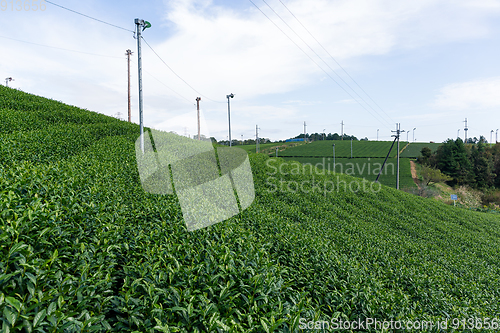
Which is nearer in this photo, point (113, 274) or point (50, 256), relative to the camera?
point (50, 256)

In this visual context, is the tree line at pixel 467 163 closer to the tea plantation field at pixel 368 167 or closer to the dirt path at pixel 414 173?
the dirt path at pixel 414 173

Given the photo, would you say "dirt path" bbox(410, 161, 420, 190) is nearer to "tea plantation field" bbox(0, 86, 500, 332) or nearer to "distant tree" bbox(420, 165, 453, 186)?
"distant tree" bbox(420, 165, 453, 186)

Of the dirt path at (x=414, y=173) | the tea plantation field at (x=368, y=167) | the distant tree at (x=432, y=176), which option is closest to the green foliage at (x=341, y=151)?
the tea plantation field at (x=368, y=167)

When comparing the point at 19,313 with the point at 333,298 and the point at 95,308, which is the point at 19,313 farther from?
the point at 333,298

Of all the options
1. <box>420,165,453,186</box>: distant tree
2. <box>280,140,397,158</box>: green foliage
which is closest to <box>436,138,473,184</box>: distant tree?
<box>420,165,453,186</box>: distant tree

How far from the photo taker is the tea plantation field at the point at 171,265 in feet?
7.54

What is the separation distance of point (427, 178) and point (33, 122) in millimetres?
53853

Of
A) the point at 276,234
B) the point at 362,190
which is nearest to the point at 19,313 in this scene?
the point at 276,234

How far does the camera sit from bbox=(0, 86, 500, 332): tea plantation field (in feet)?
7.54

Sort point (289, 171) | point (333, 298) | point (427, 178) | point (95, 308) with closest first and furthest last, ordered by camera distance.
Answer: point (95, 308) → point (333, 298) → point (289, 171) → point (427, 178)

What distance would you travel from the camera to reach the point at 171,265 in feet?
10.5

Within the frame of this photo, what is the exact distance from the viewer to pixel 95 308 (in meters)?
2.37

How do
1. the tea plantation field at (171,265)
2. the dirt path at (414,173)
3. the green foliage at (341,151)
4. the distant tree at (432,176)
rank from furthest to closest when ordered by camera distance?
the green foliage at (341,151)
the dirt path at (414,173)
the distant tree at (432,176)
the tea plantation field at (171,265)

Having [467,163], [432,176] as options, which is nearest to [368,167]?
[432,176]
